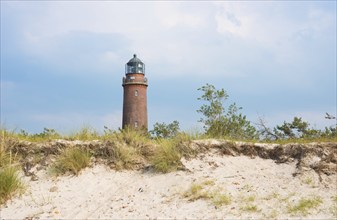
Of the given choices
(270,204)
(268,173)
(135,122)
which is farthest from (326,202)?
(135,122)

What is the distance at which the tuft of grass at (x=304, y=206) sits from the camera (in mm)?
8938

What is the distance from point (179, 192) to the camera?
34.1ft

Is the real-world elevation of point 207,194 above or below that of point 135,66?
below

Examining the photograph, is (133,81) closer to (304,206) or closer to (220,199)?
(220,199)

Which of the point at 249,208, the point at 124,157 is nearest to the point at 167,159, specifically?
the point at 124,157

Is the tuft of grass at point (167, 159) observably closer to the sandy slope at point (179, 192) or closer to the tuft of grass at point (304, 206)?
the sandy slope at point (179, 192)

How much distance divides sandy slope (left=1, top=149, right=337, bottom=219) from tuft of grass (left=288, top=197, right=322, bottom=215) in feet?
0.24

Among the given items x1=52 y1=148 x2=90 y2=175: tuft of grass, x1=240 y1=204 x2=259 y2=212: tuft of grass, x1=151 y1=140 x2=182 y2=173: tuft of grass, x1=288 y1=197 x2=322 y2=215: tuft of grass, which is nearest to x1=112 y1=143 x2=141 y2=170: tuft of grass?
x1=151 y1=140 x2=182 y2=173: tuft of grass

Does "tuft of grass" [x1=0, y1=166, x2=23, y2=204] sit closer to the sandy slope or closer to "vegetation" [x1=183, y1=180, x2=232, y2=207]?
the sandy slope

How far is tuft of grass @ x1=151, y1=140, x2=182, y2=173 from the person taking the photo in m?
11.5

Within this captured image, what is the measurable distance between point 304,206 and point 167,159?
3955 millimetres

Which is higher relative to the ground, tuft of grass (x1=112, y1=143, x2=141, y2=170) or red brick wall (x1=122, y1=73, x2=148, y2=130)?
red brick wall (x1=122, y1=73, x2=148, y2=130)

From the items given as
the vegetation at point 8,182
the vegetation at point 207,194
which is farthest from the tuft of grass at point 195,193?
the vegetation at point 8,182

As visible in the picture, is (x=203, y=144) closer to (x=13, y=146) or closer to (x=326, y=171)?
(x=326, y=171)
